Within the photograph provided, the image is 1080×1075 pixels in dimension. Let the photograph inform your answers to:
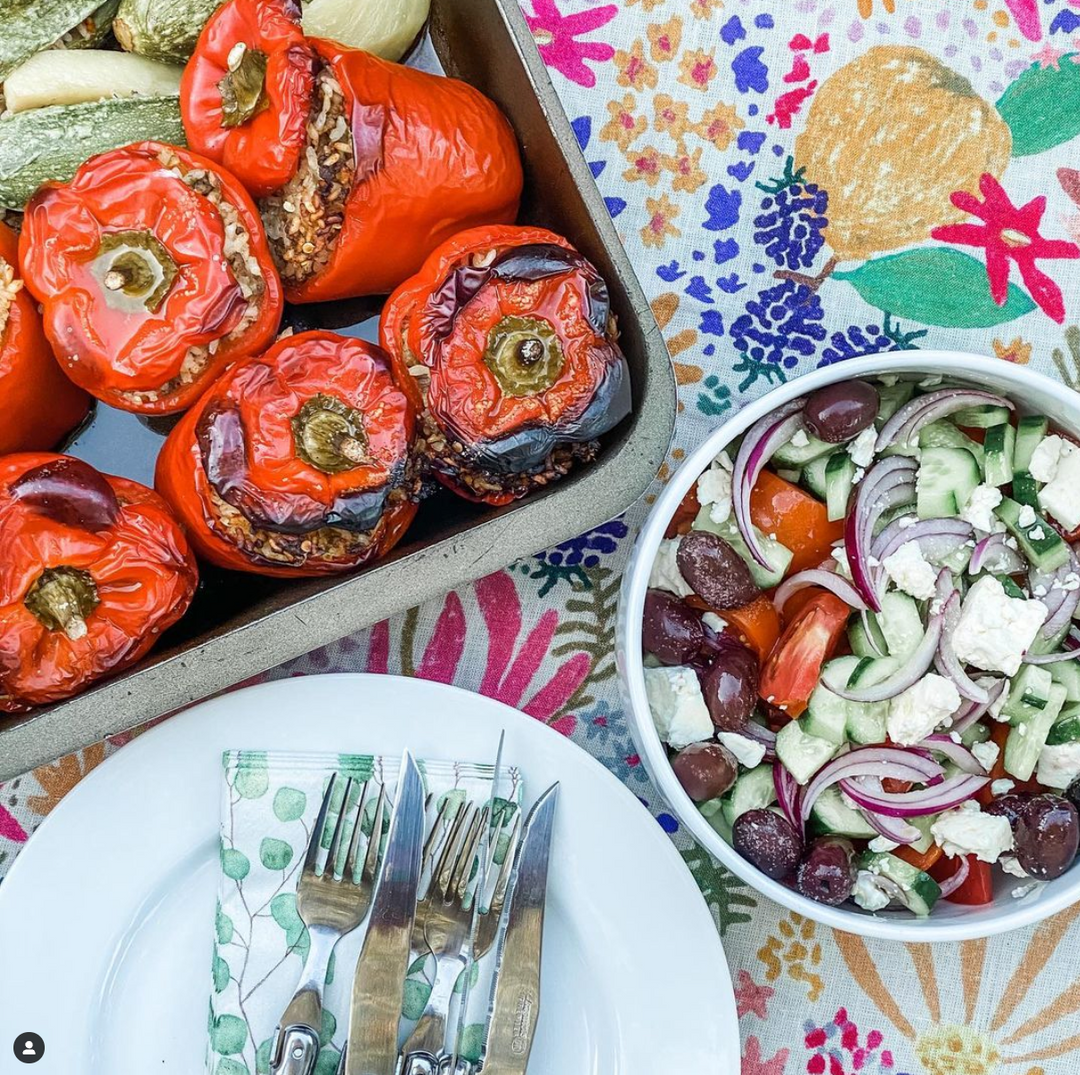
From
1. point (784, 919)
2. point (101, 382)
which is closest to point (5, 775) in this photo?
point (101, 382)

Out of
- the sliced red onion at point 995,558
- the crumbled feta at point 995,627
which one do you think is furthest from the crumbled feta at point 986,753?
the sliced red onion at point 995,558

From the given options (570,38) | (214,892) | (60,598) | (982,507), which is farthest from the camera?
(570,38)

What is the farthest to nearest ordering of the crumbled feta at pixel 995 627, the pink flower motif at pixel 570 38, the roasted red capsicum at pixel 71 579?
1. the pink flower motif at pixel 570 38
2. the crumbled feta at pixel 995 627
3. the roasted red capsicum at pixel 71 579

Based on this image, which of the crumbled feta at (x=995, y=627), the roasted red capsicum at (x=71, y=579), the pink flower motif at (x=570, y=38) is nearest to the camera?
the roasted red capsicum at (x=71, y=579)

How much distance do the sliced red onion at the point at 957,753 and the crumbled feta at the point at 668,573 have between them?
347mm

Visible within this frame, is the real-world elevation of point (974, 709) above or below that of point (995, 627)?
below

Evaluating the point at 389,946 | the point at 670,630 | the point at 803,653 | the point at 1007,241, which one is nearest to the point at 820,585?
the point at 803,653

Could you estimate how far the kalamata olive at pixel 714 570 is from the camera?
1329 mm

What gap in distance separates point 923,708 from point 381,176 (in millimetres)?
884

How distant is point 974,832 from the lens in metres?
1.37

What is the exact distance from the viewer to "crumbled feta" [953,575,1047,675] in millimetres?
1316

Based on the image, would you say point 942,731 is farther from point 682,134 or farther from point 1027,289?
point 682,134

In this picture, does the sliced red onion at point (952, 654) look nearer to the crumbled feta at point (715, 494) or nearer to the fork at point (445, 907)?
the crumbled feta at point (715, 494)

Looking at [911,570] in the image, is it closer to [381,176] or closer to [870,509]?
[870,509]
